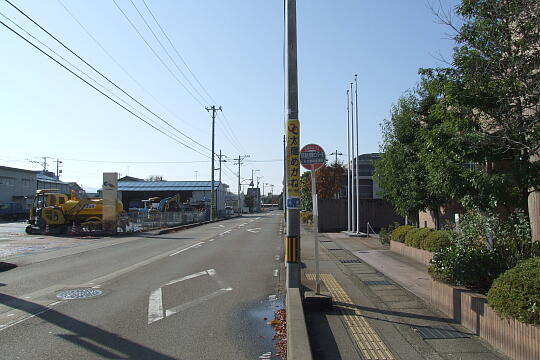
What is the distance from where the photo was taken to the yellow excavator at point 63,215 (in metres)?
29.5

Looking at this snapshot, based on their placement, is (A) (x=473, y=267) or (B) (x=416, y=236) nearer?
(A) (x=473, y=267)

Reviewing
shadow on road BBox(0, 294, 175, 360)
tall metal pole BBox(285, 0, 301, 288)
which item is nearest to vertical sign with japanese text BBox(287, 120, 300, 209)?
tall metal pole BBox(285, 0, 301, 288)

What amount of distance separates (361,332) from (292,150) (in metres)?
3.75

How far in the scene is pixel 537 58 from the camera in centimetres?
623

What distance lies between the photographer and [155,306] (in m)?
8.31

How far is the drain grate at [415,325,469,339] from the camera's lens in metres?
6.23

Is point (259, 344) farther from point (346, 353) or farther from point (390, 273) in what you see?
point (390, 273)

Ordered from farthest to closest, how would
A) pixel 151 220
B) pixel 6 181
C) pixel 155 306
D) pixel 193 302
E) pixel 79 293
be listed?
pixel 6 181, pixel 151 220, pixel 79 293, pixel 193 302, pixel 155 306

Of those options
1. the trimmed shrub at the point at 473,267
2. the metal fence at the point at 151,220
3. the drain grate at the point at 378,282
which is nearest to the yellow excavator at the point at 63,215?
the metal fence at the point at 151,220

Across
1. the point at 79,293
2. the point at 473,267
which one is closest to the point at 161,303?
the point at 79,293

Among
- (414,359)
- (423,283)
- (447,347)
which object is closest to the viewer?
(414,359)

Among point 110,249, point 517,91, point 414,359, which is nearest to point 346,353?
point 414,359

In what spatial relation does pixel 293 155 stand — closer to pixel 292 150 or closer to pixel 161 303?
pixel 292 150

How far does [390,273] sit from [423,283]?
171 cm
